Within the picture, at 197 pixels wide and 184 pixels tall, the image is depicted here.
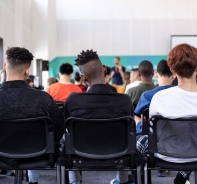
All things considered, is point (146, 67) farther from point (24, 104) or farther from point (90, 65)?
point (24, 104)

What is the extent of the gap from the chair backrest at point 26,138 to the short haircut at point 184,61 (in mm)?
851

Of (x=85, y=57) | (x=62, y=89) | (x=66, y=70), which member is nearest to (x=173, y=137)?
(x=85, y=57)

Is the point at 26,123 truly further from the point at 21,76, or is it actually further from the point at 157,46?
the point at 157,46

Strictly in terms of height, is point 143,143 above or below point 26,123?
below

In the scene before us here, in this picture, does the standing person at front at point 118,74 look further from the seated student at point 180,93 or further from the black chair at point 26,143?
the black chair at point 26,143

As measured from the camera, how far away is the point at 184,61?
2486 millimetres

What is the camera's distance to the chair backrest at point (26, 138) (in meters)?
2.34

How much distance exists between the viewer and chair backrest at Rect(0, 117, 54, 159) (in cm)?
234

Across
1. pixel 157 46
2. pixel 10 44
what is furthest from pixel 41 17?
pixel 157 46

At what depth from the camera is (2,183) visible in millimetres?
3881

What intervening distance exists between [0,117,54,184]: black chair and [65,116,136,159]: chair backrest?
0.40ft

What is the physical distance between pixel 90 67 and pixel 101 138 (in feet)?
1.86

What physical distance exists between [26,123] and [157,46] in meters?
11.7

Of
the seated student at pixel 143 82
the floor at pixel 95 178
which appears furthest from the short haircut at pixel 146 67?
the floor at pixel 95 178
